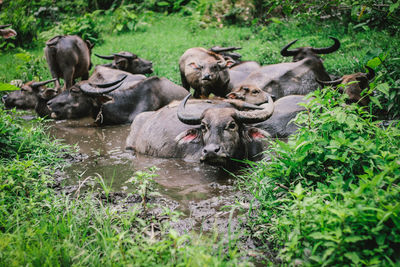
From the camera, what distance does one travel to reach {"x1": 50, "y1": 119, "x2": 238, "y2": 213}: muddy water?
4191mm

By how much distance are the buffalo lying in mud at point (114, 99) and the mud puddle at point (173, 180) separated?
1235 mm

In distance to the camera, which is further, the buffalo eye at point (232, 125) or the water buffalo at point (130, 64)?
the water buffalo at point (130, 64)

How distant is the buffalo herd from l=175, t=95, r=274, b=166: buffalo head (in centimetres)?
1

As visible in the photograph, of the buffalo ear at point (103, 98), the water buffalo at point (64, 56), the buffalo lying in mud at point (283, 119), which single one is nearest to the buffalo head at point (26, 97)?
the water buffalo at point (64, 56)

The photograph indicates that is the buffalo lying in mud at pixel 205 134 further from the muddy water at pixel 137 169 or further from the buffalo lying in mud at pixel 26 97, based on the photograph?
the buffalo lying in mud at pixel 26 97

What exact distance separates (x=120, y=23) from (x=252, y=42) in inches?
309

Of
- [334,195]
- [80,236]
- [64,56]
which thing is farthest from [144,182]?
[64,56]

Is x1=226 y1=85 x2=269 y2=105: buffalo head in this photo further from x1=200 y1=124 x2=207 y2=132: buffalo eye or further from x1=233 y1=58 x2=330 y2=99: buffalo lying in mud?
x1=200 y1=124 x2=207 y2=132: buffalo eye

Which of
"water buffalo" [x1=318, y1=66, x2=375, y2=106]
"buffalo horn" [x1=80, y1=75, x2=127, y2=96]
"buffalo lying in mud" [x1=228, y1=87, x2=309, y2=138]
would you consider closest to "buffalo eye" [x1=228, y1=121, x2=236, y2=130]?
"buffalo lying in mud" [x1=228, y1=87, x2=309, y2=138]

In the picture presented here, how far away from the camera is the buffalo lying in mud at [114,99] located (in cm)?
821

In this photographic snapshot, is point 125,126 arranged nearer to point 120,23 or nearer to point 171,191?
point 171,191

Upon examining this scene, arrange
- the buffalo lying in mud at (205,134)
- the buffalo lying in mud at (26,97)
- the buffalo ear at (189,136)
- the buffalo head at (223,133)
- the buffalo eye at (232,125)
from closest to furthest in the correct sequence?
the buffalo head at (223,133), the buffalo lying in mud at (205,134), the buffalo eye at (232,125), the buffalo ear at (189,136), the buffalo lying in mud at (26,97)

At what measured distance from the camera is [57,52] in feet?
30.2

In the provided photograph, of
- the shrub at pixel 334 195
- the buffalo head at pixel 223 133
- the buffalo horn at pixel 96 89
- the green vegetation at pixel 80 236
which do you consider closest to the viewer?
the shrub at pixel 334 195
